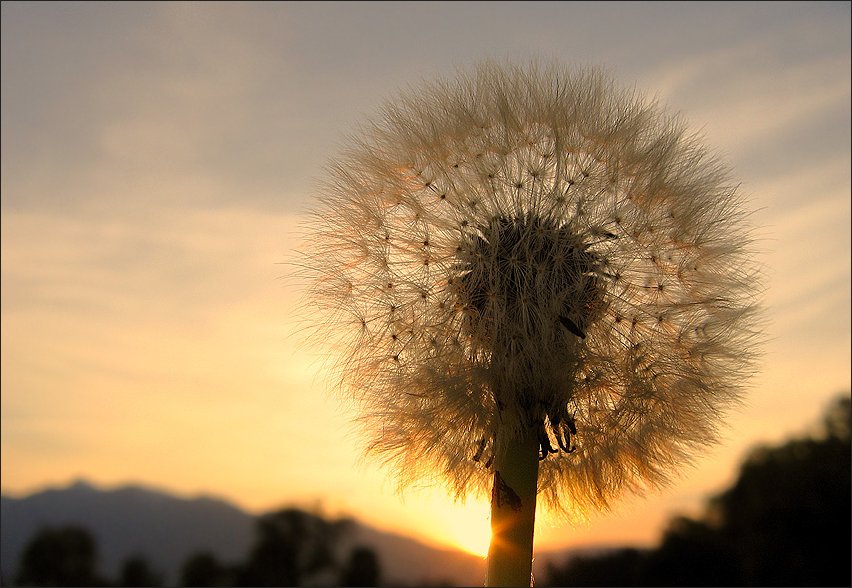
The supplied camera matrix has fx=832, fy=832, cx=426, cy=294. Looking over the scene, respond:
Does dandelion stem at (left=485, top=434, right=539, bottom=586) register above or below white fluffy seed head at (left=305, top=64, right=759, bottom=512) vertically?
below

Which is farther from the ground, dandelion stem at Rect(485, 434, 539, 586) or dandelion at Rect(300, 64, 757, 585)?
dandelion at Rect(300, 64, 757, 585)

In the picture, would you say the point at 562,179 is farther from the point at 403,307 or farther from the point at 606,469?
the point at 606,469

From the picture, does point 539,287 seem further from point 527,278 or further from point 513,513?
point 513,513

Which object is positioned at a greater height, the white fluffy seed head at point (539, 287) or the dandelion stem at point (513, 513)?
the white fluffy seed head at point (539, 287)

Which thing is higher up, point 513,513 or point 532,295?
point 532,295

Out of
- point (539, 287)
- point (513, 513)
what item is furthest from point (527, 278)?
point (513, 513)
